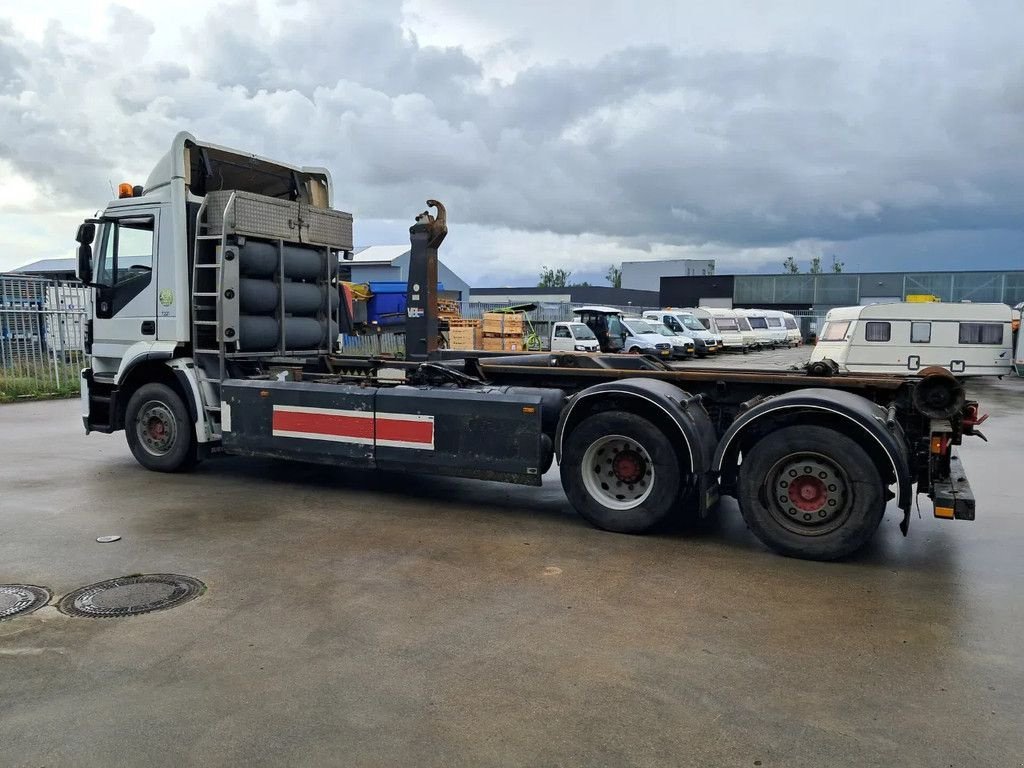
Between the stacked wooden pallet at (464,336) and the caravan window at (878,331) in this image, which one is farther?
the stacked wooden pallet at (464,336)

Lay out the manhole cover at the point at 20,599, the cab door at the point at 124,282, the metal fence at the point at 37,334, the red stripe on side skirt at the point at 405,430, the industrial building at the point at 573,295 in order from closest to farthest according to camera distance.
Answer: the manhole cover at the point at 20,599
the red stripe on side skirt at the point at 405,430
the cab door at the point at 124,282
the metal fence at the point at 37,334
the industrial building at the point at 573,295

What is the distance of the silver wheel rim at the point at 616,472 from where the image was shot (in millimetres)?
6750

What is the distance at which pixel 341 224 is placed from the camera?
1002cm

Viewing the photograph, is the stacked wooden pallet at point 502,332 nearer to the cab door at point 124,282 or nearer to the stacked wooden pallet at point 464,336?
the stacked wooden pallet at point 464,336

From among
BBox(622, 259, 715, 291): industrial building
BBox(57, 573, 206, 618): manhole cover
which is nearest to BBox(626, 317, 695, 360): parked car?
BBox(57, 573, 206, 618): manhole cover

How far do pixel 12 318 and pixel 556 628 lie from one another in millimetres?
18918

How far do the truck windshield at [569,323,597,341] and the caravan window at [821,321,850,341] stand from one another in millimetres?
8819

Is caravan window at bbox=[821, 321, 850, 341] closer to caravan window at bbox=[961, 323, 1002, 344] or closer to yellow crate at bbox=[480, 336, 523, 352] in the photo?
caravan window at bbox=[961, 323, 1002, 344]

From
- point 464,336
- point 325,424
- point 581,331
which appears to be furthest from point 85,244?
point 581,331

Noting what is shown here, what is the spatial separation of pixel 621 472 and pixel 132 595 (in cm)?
392

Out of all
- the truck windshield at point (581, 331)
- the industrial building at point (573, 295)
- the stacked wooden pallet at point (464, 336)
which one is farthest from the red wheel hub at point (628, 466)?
the industrial building at point (573, 295)

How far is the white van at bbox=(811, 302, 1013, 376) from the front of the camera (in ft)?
70.7

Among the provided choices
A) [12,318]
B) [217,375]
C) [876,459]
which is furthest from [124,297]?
[12,318]

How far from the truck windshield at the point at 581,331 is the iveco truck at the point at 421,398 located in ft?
63.6
